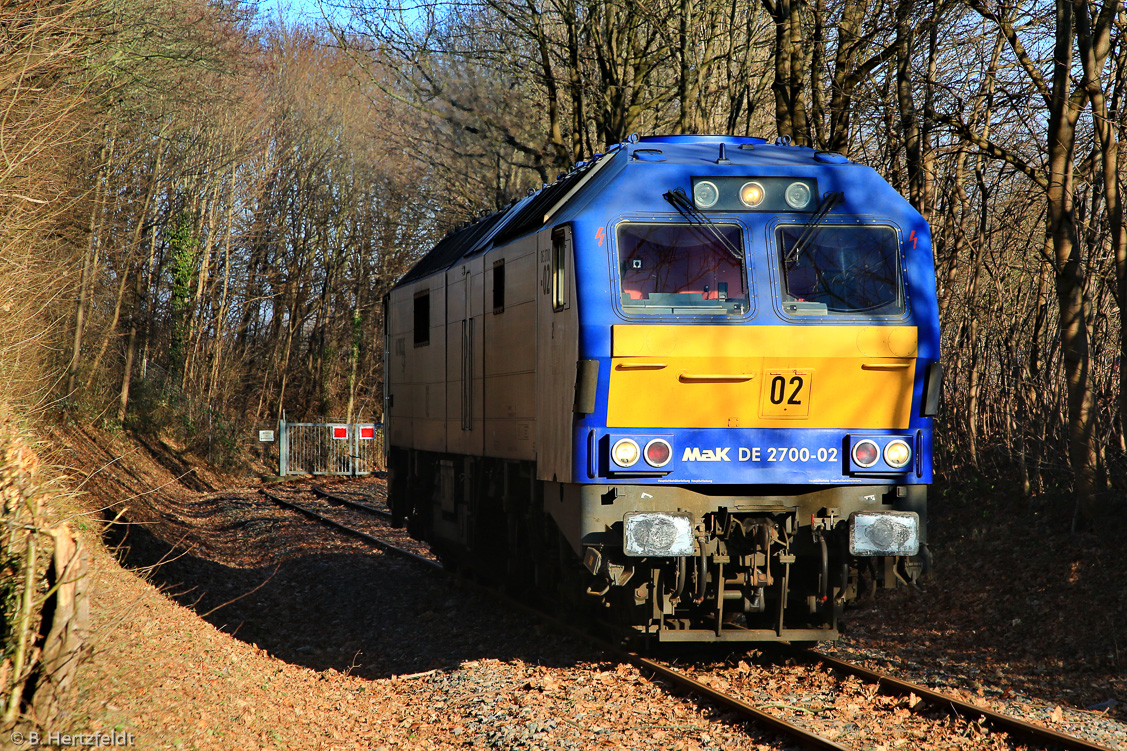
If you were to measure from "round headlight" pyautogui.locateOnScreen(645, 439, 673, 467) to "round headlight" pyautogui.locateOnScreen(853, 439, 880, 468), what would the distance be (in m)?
1.31

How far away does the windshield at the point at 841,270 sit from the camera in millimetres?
7230

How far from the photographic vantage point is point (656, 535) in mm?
6855

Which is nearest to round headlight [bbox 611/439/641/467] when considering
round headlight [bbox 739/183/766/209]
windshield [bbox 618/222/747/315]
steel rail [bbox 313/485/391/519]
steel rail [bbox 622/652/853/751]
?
windshield [bbox 618/222/747/315]

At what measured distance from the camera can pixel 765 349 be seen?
7070 mm

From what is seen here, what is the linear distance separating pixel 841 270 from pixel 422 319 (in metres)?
6.21

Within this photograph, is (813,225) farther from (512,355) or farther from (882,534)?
(512,355)

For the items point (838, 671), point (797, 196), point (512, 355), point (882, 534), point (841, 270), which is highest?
point (797, 196)

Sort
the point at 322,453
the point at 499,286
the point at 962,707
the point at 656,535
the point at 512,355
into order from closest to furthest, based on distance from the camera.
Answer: the point at 962,707
the point at 656,535
the point at 512,355
the point at 499,286
the point at 322,453

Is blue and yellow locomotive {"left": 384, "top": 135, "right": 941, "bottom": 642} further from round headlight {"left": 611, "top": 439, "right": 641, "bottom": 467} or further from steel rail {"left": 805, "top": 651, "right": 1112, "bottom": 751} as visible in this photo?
steel rail {"left": 805, "top": 651, "right": 1112, "bottom": 751}

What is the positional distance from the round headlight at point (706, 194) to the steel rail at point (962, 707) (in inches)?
136

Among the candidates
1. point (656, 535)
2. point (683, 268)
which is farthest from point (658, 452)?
point (683, 268)

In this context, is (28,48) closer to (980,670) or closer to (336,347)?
(980,670)

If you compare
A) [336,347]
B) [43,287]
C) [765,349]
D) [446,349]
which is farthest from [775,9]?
[336,347]

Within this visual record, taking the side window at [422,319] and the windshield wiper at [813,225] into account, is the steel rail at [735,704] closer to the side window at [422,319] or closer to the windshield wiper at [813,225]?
the windshield wiper at [813,225]
